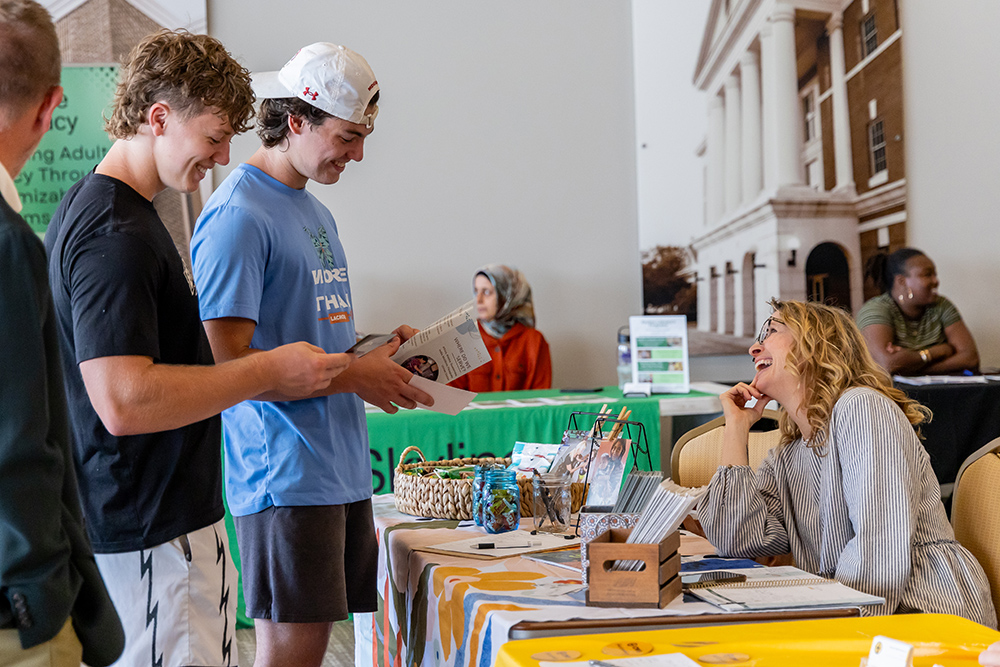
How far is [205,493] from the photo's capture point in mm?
1225

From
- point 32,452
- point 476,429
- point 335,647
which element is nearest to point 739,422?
point 32,452

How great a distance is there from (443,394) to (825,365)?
0.71m

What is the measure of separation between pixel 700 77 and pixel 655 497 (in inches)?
160

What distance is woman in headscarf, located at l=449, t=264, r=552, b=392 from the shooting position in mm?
4262

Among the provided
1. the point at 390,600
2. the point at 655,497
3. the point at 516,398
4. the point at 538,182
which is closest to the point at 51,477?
the point at 655,497

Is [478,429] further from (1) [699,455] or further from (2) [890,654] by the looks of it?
(2) [890,654]

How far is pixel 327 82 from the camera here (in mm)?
1527

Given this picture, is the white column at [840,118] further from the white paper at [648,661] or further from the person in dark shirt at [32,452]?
the person in dark shirt at [32,452]

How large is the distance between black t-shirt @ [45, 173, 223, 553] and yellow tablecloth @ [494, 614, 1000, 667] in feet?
1.67

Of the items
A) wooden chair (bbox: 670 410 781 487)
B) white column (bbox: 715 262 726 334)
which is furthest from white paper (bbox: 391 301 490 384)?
white column (bbox: 715 262 726 334)

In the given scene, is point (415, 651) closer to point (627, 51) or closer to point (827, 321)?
point (827, 321)

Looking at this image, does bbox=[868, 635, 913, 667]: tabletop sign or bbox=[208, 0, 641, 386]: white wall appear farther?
bbox=[208, 0, 641, 386]: white wall

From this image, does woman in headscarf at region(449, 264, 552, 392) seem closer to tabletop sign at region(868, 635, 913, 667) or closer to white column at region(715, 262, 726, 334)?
white column at region(715, 262, 726, 334)

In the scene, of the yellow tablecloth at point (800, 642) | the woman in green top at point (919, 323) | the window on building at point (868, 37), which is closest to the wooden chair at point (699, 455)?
the yellow tablecloth at point (800, 642)
